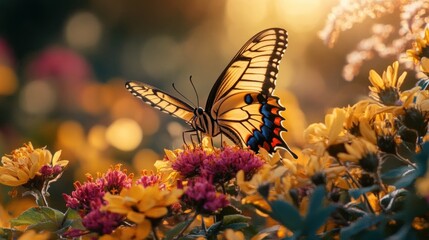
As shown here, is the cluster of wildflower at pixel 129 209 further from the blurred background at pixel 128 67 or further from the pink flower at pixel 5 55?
the pink flower at pixel 5 55

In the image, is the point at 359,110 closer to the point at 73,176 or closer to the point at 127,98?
the point at 73,176

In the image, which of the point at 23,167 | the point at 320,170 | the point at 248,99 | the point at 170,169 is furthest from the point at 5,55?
the point at 320,170

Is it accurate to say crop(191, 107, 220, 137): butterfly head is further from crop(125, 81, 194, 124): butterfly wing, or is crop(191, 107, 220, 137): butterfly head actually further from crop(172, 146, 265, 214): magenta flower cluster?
crop(172, 146, 265, 214): magenta flower cluster

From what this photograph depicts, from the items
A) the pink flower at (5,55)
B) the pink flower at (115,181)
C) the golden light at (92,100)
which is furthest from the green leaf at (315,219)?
the pink flower at (5,55)

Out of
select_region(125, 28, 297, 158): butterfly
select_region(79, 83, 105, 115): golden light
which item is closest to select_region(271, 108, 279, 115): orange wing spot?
select_region(125, 28, 297, 158): butterfly

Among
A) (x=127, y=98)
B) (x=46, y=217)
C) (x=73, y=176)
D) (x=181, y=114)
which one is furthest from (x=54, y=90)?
(x=46, y=217)
